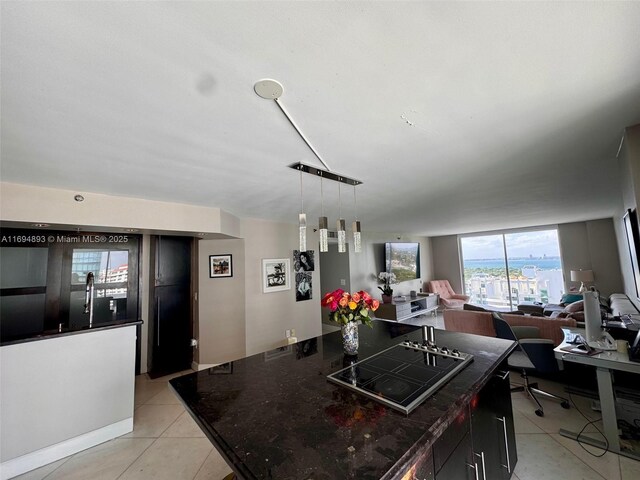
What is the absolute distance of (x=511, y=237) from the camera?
7.27m

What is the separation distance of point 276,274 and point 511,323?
3.60 metres

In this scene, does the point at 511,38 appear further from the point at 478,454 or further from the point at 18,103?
the point at 18,103

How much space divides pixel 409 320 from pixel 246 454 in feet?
21.4

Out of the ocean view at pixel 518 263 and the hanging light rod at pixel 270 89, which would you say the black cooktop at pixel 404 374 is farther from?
the ocean view at pixel 518 263

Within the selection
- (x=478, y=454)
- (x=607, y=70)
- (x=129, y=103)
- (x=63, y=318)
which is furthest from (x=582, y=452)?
(x=63, y=318)

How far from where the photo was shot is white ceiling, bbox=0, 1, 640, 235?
81 cm

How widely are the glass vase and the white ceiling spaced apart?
4.02ft

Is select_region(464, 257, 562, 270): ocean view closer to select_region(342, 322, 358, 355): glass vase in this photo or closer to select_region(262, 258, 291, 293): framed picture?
select_region(262, 258, 291, 293): framed picture

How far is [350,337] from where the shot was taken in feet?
5.74

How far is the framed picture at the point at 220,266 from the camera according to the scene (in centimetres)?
392

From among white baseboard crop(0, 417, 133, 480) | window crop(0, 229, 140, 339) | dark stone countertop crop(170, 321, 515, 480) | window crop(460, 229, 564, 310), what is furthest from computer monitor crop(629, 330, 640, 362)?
window crop(460, 229, 564, 310)

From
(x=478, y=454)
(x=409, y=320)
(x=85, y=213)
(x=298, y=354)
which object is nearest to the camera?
(x=478, y=454)

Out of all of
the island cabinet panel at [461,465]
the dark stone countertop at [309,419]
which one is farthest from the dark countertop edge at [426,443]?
the island cabinet panel at [461,465]

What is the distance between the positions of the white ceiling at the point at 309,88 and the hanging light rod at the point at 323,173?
9 centimetres
